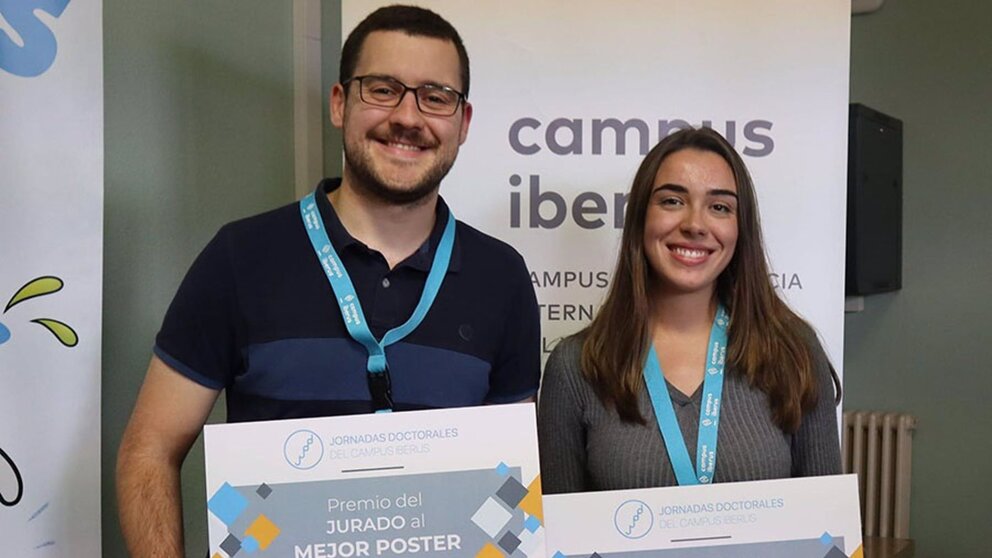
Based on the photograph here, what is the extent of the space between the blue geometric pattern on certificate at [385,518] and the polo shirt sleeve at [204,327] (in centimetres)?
27

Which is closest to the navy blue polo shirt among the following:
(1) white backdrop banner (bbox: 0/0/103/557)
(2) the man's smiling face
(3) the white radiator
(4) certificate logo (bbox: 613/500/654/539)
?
(2) the man's smiling face

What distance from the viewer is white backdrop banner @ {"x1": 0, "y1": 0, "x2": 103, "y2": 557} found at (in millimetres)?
1767

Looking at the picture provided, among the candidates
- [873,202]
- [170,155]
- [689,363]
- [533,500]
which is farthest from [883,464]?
[170,155]

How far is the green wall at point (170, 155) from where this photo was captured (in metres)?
2.31

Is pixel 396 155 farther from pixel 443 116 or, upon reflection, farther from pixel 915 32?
pixel 915 32

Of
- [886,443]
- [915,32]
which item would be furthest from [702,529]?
[915,32]

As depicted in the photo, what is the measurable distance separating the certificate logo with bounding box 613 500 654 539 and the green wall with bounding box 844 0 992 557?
132 inches

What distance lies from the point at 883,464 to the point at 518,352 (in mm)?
3207

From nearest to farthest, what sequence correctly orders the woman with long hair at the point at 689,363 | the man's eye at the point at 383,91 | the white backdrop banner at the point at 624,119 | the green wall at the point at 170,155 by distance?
1. the man's eye at the point at 383,91
2. the woman with long hair at the point at 689,363
3. the green wall at the point at 170,155
4. the white backdrop banner at the point at 624,119

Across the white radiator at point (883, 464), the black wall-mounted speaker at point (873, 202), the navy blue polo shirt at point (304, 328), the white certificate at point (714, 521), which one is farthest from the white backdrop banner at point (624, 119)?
the white radiator at point (883, 464)

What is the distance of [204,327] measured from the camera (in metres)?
1.53

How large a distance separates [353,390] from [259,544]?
0.96ft

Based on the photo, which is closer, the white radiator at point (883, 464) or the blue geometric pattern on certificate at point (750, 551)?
the blue geometric pattern on certificate at point (750, 551)

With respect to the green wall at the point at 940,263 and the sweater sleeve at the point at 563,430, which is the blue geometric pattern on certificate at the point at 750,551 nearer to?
the sweater sleeve at the point at 563,430
